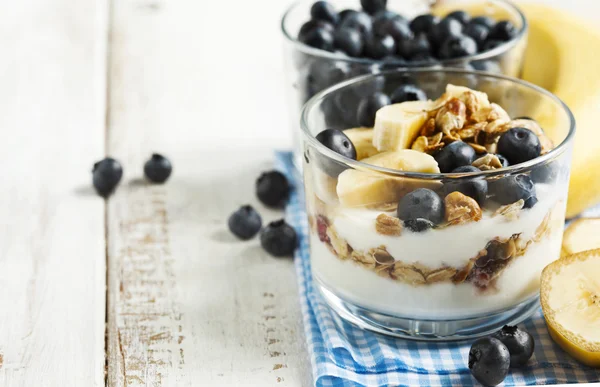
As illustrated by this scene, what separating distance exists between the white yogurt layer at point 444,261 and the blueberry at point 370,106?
23 cm

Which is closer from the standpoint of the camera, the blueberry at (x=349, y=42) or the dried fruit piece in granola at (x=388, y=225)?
the dried fruit piece in granola at (x=388, y=225)

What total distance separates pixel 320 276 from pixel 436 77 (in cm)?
38

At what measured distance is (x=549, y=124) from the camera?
120 cm

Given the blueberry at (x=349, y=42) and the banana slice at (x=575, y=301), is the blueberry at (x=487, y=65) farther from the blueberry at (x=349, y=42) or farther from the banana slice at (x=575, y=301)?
the banana slice at (x=575, y=301)

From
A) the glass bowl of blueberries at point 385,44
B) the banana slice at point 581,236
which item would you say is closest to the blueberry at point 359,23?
the glass bowl of blueberries at point 385,44

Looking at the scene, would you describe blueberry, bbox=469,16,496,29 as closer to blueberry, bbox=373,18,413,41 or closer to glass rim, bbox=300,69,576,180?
blueberry, bbox=373,18,413,41

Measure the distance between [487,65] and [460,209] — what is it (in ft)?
1.81

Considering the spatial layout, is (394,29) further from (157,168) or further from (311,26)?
(157,168)

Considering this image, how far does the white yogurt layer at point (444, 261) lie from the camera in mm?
1007

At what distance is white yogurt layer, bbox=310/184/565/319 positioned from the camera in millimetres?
1007

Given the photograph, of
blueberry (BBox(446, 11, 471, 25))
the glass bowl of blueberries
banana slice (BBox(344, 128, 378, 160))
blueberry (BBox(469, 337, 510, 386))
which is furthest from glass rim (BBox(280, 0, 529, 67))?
blueberry (BBox(469, 337, 510, 386))

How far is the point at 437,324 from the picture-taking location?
110 centimetres

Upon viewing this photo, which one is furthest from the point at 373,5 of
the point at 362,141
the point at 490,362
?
the point at 490,362

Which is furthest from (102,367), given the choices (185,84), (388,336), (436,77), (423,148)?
(185,84)
